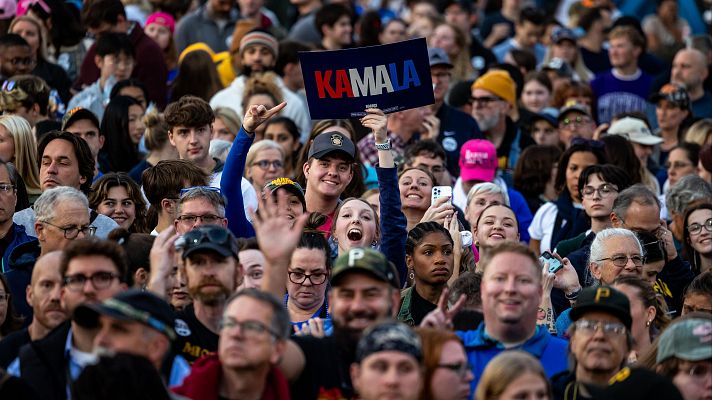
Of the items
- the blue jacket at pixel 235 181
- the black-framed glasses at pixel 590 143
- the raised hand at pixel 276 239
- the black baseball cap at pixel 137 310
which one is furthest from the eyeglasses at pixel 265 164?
the black baseball cap at pixel 137 310

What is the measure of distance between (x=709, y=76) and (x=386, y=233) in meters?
8.73

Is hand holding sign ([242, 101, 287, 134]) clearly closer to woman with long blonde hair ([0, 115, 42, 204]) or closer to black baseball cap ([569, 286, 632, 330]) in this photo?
woman with long blonde hair ([0, 115, 42, 204])

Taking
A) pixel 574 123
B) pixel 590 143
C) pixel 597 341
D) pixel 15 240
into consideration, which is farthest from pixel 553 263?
pixel 574 123

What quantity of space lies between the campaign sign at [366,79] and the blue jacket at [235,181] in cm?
68

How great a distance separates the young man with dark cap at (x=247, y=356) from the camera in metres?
7.56

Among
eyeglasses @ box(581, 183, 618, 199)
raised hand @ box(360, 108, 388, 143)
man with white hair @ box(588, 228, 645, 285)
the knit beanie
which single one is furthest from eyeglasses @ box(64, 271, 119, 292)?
the knit beanie

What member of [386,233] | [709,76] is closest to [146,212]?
[386,233]

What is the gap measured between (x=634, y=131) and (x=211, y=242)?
7563 millimetres

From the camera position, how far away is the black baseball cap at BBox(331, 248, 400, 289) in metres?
8.05

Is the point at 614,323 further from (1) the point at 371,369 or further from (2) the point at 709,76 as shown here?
(2) the point at 709,76

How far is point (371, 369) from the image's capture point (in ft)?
24.2

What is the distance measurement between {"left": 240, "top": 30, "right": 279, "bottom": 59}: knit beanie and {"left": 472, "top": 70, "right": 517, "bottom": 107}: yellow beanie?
2.09m

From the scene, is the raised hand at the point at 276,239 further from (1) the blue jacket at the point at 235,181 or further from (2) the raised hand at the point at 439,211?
(2) the raised hand at the point at 439,211

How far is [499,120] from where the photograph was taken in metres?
15.4
